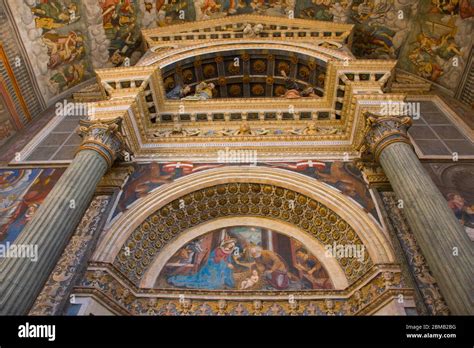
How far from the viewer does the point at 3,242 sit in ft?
23.7

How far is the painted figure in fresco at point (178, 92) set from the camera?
12.0 metres

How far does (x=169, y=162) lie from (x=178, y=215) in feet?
4.91

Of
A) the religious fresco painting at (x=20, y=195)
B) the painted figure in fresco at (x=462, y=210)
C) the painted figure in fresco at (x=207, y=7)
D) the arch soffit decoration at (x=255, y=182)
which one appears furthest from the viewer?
the painted figure in fresco at (x=207, y=7)

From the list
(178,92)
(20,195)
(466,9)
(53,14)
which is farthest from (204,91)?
(466,9)

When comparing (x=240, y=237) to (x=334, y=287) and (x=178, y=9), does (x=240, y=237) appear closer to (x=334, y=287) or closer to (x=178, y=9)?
(x=334, y=287)

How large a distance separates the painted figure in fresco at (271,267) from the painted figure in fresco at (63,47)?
8.72m

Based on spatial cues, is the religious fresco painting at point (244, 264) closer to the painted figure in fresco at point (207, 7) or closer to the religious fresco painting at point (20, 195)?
the religious fresco painting at point (20, 195)

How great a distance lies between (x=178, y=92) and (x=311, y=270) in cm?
729

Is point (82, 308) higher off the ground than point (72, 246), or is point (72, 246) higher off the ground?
point (72, 246)

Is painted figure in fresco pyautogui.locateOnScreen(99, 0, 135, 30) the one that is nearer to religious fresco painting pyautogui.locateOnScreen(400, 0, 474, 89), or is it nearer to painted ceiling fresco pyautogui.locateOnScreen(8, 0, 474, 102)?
painted ceiling fresco pyautogui.locateOnScreen(8, 0, 474, 102)

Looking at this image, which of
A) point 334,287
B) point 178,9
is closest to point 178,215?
point 334,287

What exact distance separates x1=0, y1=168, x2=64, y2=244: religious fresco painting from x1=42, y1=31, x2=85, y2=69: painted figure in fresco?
4317mm

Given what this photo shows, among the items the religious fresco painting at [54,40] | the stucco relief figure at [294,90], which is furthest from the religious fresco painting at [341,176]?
the religious fresco painting at [54,40]

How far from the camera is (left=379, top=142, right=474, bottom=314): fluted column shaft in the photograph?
16.1ft
